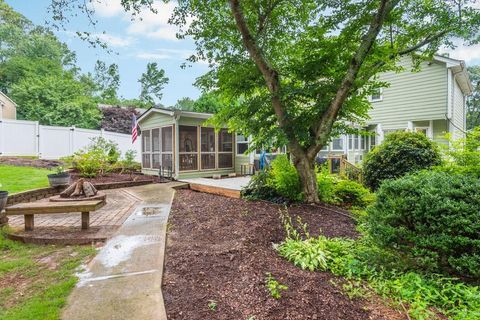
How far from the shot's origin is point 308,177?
18.6 feet

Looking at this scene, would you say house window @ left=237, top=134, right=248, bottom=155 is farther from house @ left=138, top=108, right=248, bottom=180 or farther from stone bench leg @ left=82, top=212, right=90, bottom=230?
stone bench leg @ left=82, top=212, right=90, bottom=230

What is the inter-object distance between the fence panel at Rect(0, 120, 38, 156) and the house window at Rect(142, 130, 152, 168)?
5.53m

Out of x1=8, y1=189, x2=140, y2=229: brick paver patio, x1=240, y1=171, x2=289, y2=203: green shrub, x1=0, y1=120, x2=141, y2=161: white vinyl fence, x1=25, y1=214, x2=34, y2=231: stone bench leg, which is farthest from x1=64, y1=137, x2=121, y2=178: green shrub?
x1=240, y1=171, x2=289, y2=203: green shrub

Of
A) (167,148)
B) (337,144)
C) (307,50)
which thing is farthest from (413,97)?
(167,148)

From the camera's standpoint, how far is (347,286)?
2.41 meters

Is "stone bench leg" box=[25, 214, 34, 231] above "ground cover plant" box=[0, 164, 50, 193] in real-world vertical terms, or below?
below

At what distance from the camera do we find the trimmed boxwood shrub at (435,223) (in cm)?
233

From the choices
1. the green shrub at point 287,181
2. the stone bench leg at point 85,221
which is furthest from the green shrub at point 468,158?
the stone bench leg at point 85,221

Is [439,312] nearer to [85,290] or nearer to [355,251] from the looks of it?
[355,251]

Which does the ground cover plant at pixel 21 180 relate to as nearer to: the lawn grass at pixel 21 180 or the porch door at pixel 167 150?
the lawn grass at pixel 21 180

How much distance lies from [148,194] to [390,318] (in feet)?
24.2

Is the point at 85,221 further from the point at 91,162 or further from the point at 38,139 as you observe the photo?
the point at 38,139

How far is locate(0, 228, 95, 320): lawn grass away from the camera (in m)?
2.30

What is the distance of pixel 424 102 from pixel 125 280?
13.2 metres
